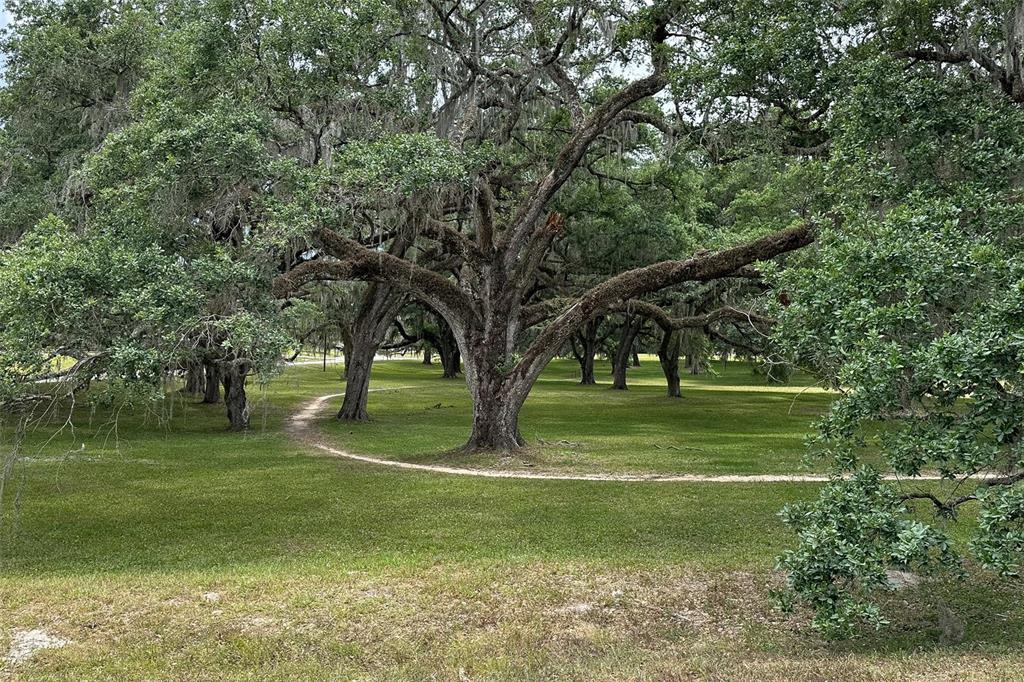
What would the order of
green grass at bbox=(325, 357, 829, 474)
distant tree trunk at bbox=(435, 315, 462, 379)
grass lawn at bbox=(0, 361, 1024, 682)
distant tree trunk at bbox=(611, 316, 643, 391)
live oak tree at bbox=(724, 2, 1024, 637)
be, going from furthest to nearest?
distant tree trunk at bbox=(435, 315, 462, 379), distant tree trunk at bbox=(611, 316, 643, 391), green grass at bbox=(325, 357, 829, 474), grass lawn at bbox=(0, 361, 1024, 682), live oak tree at bbox=(724, 2, 1024, 637)

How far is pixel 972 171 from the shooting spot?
7.05 metres

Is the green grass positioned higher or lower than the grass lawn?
higher

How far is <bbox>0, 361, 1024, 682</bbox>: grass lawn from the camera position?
6.14m

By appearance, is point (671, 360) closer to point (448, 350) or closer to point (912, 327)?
point (448, 350)

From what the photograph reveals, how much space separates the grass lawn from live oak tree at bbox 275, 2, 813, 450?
2.75m

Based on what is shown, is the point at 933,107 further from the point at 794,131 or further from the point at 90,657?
the point at 90,657

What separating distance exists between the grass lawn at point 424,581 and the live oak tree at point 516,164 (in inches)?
108

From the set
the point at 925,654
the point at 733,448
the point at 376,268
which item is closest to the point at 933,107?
the point at 925,654

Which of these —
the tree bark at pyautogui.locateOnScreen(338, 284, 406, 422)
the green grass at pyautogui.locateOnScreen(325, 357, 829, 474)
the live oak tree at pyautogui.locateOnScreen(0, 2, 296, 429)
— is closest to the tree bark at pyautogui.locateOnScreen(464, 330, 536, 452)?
the green grass at pyautogui.locateOnScreen(325, 357, 829, 474)

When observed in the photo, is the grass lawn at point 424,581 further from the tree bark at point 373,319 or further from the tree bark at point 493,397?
the tree bark at point 373,319

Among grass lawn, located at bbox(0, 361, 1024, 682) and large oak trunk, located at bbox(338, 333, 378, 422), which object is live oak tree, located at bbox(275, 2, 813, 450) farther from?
large oak trunk, located at bbox(338, 333, 378, 422)

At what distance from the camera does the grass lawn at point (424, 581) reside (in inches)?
242

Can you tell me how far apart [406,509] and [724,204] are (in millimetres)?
24959

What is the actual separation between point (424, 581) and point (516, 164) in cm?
1155
